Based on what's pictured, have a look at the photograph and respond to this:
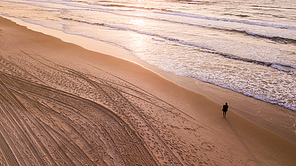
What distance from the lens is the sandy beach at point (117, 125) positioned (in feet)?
14.8

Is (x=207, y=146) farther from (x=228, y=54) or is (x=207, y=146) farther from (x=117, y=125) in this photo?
(x=228, y=54)

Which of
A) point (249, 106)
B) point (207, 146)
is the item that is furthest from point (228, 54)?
point (207, 146)

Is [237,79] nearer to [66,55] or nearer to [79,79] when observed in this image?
[79,79]

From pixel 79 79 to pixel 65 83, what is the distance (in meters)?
0.65

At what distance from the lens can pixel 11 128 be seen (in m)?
5.14

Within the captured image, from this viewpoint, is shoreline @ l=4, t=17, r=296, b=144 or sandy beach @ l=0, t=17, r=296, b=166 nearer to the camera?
sandy beach @ l=0, t=17, r=296, b=166

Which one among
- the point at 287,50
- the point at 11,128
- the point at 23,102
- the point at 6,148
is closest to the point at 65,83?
the point at 23,102

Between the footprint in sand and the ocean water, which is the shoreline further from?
the footprint in sand

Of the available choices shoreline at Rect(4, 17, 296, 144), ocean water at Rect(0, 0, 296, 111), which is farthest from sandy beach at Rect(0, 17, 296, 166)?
ocean water at Rect(0, 0, 296, 111)

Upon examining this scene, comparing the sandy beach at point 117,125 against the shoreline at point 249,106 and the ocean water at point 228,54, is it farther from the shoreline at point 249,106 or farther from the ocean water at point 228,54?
the ocean water at point 228,54

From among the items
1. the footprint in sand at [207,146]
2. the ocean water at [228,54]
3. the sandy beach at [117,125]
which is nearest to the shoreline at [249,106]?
the sandy beach at [117,125]

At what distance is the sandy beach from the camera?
178 inches

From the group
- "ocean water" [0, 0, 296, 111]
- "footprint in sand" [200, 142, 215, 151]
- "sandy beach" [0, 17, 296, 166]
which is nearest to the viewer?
"sandy beach" [0, 17, 296, 166]

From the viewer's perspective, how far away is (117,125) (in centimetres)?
550
